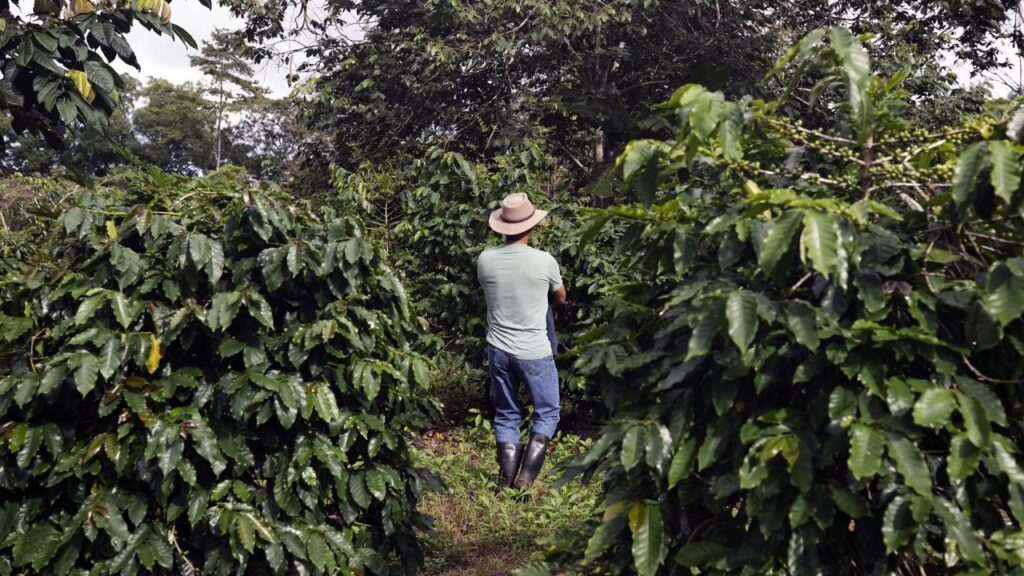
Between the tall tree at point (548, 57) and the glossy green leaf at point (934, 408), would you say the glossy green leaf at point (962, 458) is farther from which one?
the tall tree at point (548, 57)

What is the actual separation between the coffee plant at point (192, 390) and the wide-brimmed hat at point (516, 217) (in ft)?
6.89

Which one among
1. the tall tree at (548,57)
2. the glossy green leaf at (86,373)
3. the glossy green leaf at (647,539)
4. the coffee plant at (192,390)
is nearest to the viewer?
the glossy green leaf at (647,539)

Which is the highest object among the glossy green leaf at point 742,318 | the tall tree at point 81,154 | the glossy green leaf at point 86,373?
the tall tree at point 81,154

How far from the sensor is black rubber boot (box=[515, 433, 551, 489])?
563cm

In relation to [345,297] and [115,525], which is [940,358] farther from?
[115,525]

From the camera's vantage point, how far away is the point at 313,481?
315cm

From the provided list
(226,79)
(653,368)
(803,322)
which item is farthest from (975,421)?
(226,79)

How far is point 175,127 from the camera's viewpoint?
5203 centimetres

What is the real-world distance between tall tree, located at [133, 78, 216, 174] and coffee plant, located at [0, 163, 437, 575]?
164 feet

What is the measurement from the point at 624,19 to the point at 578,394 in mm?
6248

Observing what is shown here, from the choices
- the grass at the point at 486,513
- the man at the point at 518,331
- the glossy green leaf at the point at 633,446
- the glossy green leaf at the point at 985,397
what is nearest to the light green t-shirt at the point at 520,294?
the man at the point at 518,331

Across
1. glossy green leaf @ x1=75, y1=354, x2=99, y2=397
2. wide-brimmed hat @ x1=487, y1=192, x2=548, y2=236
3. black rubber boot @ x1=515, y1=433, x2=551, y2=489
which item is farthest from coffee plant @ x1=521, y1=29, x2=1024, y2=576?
black rubber boot @ x1=515, y1=433, x2=551, y2=489

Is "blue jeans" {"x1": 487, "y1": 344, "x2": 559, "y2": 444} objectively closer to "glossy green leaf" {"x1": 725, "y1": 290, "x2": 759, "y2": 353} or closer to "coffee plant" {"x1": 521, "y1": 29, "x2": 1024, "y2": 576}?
"coffee plant" {"x1": 521, "y1": 29, "x2": 1024, "y2": 576}

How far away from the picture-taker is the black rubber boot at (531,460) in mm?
5629
